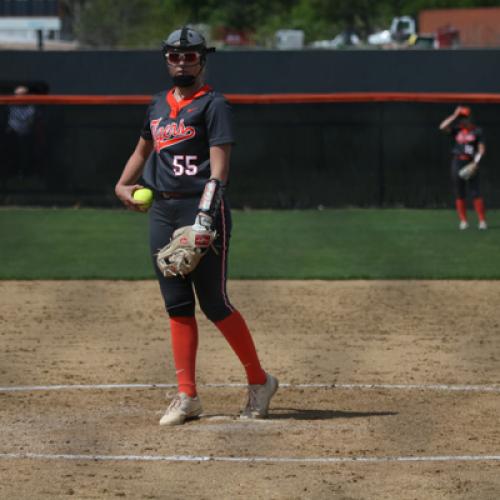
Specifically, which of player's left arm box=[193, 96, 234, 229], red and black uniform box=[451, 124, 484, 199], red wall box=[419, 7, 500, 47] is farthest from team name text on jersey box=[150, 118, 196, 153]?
red wall box=[419, 7, 500, 47]

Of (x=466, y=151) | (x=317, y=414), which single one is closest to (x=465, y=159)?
(x=466, y=151)

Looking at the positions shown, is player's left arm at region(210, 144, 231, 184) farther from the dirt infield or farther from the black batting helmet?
the dirt infield

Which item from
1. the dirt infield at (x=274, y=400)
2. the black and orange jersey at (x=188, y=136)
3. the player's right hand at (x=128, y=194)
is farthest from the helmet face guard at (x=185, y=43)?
the dirt infield at (x=274, y=400)

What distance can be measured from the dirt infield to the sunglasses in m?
1.73

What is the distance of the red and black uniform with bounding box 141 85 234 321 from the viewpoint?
5.90m

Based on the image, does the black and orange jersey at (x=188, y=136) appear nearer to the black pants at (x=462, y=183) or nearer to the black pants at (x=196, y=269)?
the black pants at (x=196, y=269)

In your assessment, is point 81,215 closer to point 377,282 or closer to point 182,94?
point 377,282

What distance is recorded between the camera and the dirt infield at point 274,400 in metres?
5.02

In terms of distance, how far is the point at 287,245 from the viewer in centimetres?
1417

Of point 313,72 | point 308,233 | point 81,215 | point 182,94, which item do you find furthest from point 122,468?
point 313,72

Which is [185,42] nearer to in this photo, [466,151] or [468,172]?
[468,172]

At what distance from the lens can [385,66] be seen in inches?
980

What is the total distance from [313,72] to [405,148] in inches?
275

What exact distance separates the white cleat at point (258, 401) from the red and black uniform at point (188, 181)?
1.36ft
